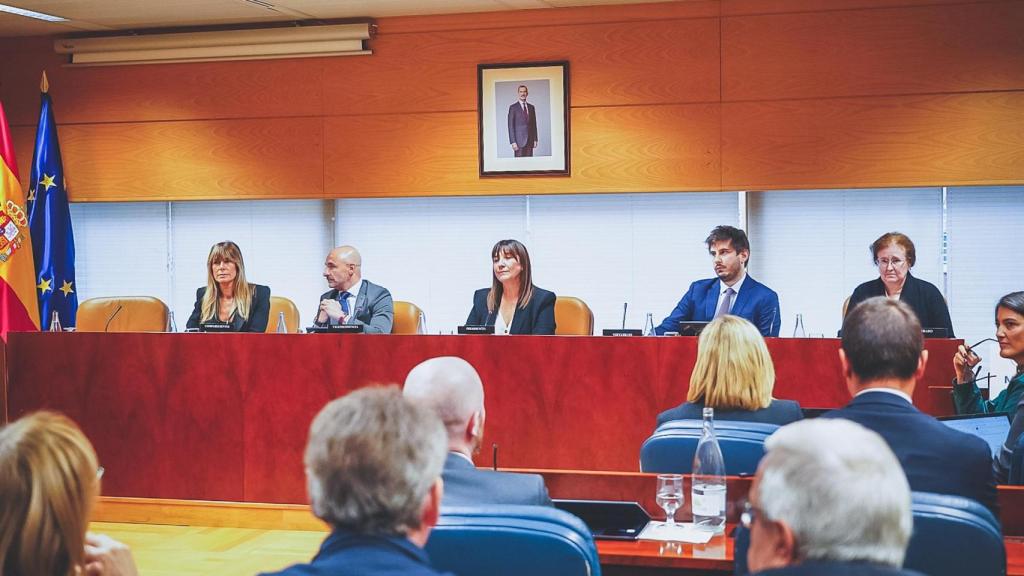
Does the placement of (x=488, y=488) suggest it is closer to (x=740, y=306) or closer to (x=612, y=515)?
(x=612, y=515)

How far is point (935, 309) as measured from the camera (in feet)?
18.7

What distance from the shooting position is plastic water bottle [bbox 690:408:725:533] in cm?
269

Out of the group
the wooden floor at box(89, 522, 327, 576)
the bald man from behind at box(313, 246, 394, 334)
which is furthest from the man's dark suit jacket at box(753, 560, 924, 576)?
the bald man from behind at box(313, 246, 394, 334)

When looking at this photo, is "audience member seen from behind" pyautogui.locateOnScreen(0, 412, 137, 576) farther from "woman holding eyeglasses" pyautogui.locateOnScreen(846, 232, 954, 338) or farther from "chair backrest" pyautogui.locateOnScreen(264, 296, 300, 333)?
"chair backrest" pyautogui.locateOnScreen(264, 296, 300, 333)

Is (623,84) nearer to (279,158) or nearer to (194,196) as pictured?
(279,158)

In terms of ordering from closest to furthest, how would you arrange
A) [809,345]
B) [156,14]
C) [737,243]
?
1. [809,345]
2. [737,243]
3. [156,14]

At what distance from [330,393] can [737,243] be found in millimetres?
2347

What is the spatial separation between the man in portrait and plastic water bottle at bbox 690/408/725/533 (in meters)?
4.82

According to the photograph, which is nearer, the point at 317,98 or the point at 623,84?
the point at 623,84

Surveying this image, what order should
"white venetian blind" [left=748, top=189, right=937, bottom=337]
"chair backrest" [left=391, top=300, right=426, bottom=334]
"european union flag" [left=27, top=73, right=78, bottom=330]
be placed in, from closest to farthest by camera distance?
1. "chair backrest" [left=391, top=300, right=426, bottom=334]
2. "white venetian blind" [left=748, top=189, right=937, bottom=337]
3. "european union flag" [left=27, top=73, right=78, bottom=330]

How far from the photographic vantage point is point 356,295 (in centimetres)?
641

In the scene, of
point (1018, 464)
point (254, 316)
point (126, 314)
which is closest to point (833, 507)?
point (1018, 464)

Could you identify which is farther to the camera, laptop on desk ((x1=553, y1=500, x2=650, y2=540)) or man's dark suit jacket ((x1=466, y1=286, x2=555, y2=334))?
man's dark suit jacket ((x1=466, y1=286, x2=555, y2=334))

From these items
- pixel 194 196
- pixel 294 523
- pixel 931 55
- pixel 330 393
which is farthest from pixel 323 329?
pixel 931 55
